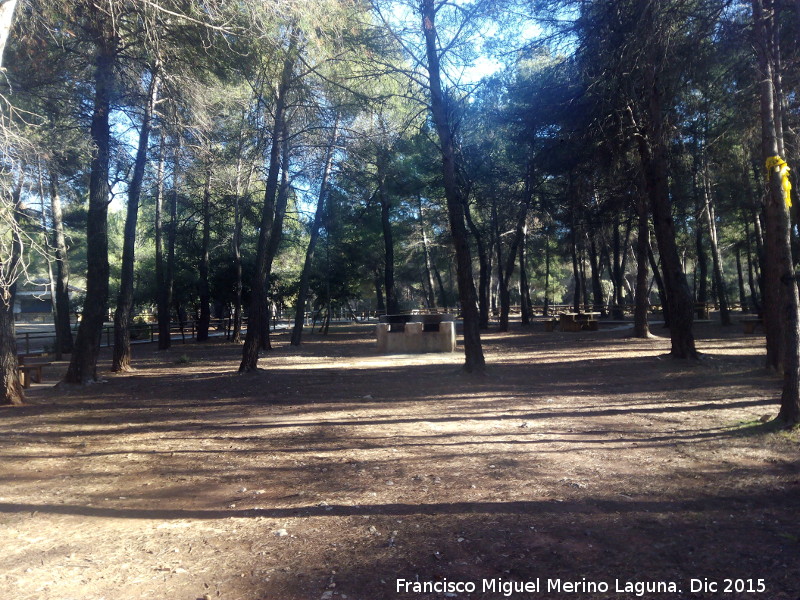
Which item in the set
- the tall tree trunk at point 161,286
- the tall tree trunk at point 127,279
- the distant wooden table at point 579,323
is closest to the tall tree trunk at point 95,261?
the tall tree trunk at point 127,279

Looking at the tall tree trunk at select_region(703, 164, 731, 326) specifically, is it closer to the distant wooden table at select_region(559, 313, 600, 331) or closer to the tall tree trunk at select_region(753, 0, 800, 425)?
the distant wooden table at select_region(559, 313, 600, 331)

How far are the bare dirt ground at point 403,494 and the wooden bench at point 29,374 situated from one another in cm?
189

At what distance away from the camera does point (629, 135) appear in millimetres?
13219

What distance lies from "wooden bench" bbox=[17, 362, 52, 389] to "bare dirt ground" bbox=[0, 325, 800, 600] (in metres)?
1.89

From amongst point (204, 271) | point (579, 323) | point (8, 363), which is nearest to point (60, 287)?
point (204, 271)

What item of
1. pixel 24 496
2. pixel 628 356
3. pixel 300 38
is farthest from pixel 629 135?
pixel 24 496

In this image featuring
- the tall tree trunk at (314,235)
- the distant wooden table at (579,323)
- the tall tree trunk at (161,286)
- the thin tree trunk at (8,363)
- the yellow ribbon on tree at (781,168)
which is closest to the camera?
the yellow ribbon on tree at (781,168)

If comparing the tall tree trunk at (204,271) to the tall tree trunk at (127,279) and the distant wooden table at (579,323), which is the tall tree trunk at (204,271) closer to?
the tall tree trunk at (127,279)

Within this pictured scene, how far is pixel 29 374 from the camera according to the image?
13.0 metres

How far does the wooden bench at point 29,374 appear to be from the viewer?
1216 cm

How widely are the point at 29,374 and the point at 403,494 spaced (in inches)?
436

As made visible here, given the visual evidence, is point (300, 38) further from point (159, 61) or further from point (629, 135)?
point (629, 135)

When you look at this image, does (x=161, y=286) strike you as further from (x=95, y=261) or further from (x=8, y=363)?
(x=8, y=363)

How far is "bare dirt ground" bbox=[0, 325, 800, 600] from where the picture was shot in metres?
3.68
